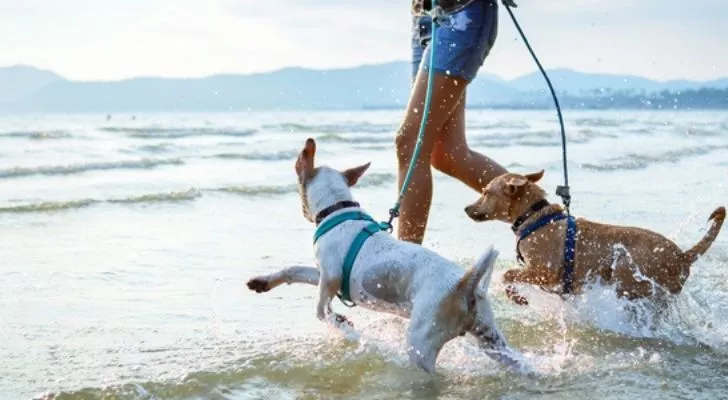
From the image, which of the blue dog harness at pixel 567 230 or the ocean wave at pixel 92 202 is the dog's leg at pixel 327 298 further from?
the ocean wave at pixel 92 202

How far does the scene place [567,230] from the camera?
5312mm

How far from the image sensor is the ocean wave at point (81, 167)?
12.9 metres

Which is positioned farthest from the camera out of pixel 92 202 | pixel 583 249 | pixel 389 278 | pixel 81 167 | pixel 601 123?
pixel 601 123

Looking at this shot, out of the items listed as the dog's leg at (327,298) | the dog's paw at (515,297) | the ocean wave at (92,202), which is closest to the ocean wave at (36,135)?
the ocean wave at (92,202)

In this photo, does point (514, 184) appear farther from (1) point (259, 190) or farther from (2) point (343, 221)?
(1) point (259, 190)

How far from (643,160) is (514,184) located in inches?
416

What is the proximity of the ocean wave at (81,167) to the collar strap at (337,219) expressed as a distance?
30.2 ft

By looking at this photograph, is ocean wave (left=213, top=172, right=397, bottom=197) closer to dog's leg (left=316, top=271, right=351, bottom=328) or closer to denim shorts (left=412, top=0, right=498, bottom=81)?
denim shorts (left=412, top=0, right=498, bottom=81)

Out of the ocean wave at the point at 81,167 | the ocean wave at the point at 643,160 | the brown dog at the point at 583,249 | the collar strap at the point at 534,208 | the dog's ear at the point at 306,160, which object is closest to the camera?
the dog's ear at the point at 306,160

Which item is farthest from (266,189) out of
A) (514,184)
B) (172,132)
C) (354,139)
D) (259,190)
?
(172,132)

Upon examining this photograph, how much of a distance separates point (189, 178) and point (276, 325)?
7.72 m

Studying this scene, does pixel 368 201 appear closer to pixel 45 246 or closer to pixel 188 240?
pixel 188 240

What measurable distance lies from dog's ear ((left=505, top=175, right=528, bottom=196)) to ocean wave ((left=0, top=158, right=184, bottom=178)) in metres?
8.80

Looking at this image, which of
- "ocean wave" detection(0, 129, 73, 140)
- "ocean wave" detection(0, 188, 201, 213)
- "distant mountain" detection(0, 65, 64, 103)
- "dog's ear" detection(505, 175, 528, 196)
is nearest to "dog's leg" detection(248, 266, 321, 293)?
"dog's ear" detection(505, 175, 528, 196)
